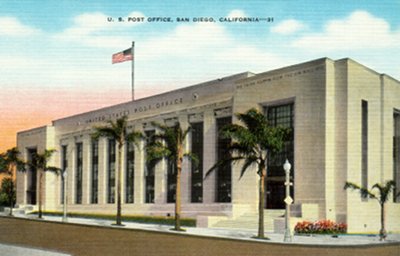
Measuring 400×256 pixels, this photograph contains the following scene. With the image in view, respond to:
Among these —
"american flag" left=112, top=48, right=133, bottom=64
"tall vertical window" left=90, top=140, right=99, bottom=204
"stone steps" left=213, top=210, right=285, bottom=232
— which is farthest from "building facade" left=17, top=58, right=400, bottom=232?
"tall vertical window" left=90, top=140, right=99, bottom=204

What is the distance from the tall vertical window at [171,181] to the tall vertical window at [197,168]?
331 centimetres

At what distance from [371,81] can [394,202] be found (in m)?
11.2

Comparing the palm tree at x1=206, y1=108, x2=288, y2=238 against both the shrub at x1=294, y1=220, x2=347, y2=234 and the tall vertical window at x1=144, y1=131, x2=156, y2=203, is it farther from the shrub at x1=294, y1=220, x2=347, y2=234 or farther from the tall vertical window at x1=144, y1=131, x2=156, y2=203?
the tall vertical window at x1=144, y1=131, x2=156, y2=203

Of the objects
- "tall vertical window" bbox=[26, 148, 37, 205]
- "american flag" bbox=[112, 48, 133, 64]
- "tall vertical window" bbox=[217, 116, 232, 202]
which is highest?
"american flag" bbox=[112, 48, 133, 64]

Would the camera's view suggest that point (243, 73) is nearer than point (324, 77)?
No

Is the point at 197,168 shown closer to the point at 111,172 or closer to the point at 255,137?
the point at 111,172

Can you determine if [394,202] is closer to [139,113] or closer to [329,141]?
[329,141]

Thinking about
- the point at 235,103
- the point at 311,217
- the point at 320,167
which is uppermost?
the point at 235,103

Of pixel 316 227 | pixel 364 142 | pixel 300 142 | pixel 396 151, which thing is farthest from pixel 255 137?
pixel 396 151

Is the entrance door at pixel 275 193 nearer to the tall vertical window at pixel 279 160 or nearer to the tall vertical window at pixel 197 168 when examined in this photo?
the tall vertical window at pixel 279 160

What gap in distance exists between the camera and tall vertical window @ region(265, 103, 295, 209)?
44500 mm

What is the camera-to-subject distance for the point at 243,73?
4966 cm

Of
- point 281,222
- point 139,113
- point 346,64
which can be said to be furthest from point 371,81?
point 139,113

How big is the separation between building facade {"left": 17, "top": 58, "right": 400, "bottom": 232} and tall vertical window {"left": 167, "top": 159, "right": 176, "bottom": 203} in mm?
117
